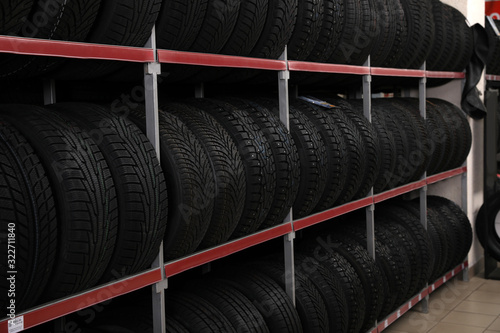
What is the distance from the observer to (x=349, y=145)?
3.76 meters

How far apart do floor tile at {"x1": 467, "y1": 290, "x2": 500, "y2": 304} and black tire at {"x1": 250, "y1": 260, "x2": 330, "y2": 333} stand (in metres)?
2.44

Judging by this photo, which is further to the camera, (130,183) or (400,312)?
(400,312)

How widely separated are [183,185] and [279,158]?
29.8 inches

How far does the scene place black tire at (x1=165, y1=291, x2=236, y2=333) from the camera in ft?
9.04

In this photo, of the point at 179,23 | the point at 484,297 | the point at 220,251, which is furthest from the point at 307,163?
the point at 484,297

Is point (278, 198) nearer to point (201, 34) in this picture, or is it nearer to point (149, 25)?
point (201, 34)

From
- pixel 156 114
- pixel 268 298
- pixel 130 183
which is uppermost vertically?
pixel 156 114

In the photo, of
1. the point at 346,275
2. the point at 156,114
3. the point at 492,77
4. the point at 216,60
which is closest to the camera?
the point at 156,114

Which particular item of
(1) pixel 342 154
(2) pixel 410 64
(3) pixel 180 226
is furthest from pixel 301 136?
(2) pixel 410 64

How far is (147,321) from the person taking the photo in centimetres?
263

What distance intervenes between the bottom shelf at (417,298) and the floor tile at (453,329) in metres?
0.24

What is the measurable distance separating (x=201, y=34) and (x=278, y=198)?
2.97 feet

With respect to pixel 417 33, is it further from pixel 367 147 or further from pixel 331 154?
pixel 331 154

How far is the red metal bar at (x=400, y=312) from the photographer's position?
14.1 feet
